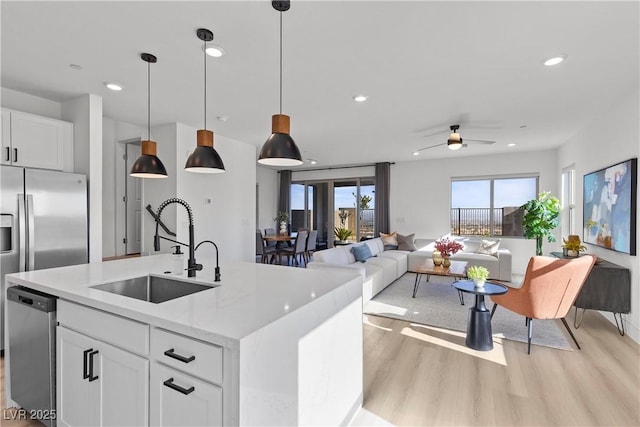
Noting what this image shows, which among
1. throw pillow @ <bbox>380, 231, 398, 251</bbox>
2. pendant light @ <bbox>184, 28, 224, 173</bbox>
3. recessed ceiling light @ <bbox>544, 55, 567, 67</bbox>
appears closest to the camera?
pendant light @ <bbox>184, 28, 224, 173</bbox>

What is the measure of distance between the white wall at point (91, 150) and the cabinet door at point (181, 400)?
2923 mm

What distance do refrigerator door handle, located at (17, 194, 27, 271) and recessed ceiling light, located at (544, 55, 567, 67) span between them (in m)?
4.88

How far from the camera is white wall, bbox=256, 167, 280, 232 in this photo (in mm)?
8805

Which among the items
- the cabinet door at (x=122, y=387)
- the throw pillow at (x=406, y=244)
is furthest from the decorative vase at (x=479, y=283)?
the throw pillow at (x=406, y=244)

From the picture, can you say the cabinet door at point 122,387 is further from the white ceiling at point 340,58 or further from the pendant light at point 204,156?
the white ceiling at point 340,58

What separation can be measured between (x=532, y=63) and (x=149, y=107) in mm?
4171

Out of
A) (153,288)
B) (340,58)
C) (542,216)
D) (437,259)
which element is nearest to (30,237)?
(153,288)

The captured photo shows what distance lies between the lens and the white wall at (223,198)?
15.3 ft

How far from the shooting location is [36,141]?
323 centimetres

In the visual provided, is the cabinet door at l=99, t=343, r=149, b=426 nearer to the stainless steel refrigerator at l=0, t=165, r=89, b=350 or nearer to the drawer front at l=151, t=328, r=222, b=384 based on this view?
the drawer front at l=151, t=328, r=222, b=384

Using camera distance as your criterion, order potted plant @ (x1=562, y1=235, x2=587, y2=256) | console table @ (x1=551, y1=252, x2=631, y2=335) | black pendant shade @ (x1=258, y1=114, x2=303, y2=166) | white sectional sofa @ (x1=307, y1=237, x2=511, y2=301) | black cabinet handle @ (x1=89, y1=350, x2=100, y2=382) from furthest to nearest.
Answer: white sectional sofa @ (x1=307, y1=237, x2=511, y2=301) → potted plant @ (x1=562, y1=235, x2=587, y2=256) → console table @ (x1=551, y1=252, x2=631, y2=335) → black pendant shade @ (x1=258, y1=114, x2=303, y2=166) → black cabinet handle @ (x1=89, y1=350, x2=100, y2=382)

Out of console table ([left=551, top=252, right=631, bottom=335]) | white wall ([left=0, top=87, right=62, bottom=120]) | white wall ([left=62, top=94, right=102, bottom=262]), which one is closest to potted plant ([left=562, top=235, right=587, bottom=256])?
console table ([left=551, top=252, right=631, bottom=335])

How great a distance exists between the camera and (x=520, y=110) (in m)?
4.00

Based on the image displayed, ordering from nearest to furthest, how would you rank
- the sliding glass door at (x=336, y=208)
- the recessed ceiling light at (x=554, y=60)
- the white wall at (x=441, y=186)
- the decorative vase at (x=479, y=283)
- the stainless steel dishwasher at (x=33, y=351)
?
the stainless steel dishwasher at (x=33, y=351)
the recessed ceiling light at (x=554, y=60)
the decorative vase at (x=479, y=283)
the white wall at (x=441, y=186)
the sliding glass door at (x=336, y=208)
